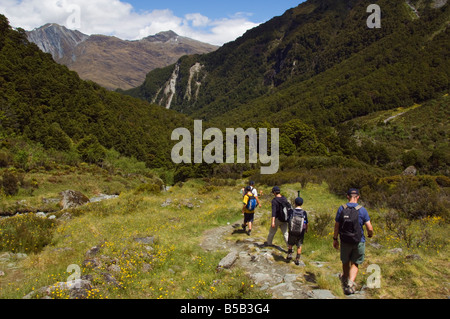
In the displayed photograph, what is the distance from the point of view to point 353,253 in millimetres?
5688

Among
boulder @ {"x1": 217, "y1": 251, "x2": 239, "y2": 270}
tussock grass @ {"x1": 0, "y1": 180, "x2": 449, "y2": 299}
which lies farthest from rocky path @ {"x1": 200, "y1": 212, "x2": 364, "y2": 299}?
tussock grass @ {"x1": 0, "y1": 180, "x2": 449, "y2": 299}

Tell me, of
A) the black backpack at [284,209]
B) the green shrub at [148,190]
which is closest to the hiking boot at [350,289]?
the black backpack at [284,209]

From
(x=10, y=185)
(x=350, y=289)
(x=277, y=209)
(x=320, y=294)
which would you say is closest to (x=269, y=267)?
(x=277, y=209)

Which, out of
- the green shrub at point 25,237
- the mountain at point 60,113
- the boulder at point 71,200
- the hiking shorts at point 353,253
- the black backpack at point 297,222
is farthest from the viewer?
the mountain at point 60,113

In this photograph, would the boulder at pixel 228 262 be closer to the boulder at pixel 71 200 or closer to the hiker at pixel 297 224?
the hiker at pixel 297 224

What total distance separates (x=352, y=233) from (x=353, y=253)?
1.75 ft

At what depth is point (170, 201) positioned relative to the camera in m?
17.7

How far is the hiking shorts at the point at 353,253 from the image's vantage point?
5.59 m

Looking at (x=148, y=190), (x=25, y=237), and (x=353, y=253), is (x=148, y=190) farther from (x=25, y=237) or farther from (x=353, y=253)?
(x=353, y=253)

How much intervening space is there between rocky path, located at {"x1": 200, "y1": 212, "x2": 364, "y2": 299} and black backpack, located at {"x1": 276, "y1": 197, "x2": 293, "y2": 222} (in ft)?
3.63

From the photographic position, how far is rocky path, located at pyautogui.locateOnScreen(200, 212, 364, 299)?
5.49 meters

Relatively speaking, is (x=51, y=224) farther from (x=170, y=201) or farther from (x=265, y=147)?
(x=265, y=147)

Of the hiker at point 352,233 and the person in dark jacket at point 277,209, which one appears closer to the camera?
the hiker at point 352,233
